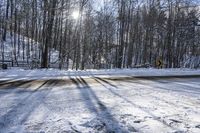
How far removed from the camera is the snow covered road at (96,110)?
6.96m

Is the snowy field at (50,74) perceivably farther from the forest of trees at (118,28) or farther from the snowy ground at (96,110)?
the forest of trees at (118,28)

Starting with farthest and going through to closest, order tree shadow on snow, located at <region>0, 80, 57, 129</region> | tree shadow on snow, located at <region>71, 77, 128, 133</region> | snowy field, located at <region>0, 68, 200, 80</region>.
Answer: snowy field, located at <region>0, 68, 200, 80</region>, tree shadow on snow, located at <region>0, 80, 57, 129</region>, tree shadow on snow, located at <region>71, 77, 128, 133</region>

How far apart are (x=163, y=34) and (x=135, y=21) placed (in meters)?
4.65

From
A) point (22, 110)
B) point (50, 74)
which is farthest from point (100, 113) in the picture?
point (50, 74)

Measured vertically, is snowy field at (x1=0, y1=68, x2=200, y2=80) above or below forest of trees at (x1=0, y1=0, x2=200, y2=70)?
below

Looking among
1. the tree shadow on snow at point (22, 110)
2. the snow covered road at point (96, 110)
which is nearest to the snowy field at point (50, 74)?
the snow covered road at point (96, 110)

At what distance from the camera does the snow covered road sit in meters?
6.96

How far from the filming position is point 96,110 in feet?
27.8

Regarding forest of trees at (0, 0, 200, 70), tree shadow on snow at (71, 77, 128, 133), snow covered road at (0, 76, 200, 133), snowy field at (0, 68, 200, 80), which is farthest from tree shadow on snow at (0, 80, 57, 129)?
forest of trees at (0, 0, 200, 70)

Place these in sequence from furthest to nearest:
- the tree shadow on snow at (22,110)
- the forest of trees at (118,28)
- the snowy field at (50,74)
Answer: the forest of trees at (118,28)
the snowy field at (50,74)
the tree shadow on snow at (22,110)

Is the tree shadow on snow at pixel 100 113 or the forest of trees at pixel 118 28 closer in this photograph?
the tree shadow on snow at pixel 100 113

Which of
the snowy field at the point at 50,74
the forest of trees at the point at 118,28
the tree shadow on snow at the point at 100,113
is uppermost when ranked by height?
the forest of trees at the point at 118,28

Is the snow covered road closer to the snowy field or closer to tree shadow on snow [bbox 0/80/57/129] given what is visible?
tree shadow on snow [bbox 0/80/57/129]

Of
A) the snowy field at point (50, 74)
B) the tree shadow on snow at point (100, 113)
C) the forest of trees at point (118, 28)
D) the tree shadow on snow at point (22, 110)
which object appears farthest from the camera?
the forest of trees at point (118, 28)
